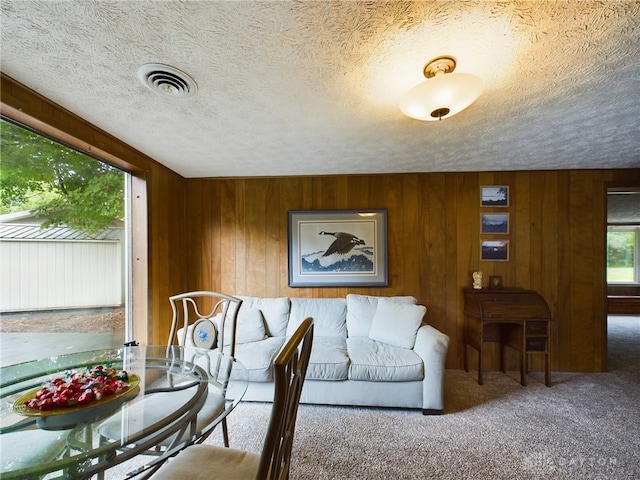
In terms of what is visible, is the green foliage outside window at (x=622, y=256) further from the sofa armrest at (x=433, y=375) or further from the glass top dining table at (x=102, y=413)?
the glass top dining table at (x=102, y=413)

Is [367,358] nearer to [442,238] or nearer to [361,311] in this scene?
[361,311]

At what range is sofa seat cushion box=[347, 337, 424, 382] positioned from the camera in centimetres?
202

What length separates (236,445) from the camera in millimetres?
1679

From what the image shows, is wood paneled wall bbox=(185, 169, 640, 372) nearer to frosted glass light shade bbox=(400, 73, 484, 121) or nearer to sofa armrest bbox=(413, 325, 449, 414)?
sofa armrest bbox=(413, 325, 449, 414)

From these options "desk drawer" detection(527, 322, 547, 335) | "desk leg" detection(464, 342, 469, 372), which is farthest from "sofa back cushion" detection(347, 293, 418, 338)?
"desk drawer" detection(527, 322, 547, 335)

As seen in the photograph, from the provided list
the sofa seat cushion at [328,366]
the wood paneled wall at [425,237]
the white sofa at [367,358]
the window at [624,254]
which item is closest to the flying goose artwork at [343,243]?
the wood paneled wall at [425,237]

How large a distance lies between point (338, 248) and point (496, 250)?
71.7 inches

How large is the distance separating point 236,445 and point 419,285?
230 centimetres

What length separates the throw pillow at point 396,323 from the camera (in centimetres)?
230

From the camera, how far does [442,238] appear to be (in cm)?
291

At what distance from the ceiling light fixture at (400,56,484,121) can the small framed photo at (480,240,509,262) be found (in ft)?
7.03

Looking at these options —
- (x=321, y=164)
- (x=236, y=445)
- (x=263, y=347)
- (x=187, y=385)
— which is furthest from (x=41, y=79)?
(x=236, y=445)

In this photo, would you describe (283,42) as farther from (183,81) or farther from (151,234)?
(151,234)

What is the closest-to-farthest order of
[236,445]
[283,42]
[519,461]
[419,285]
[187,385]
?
[283,42], [187,385], [519,461], [236,445], [419,285]
